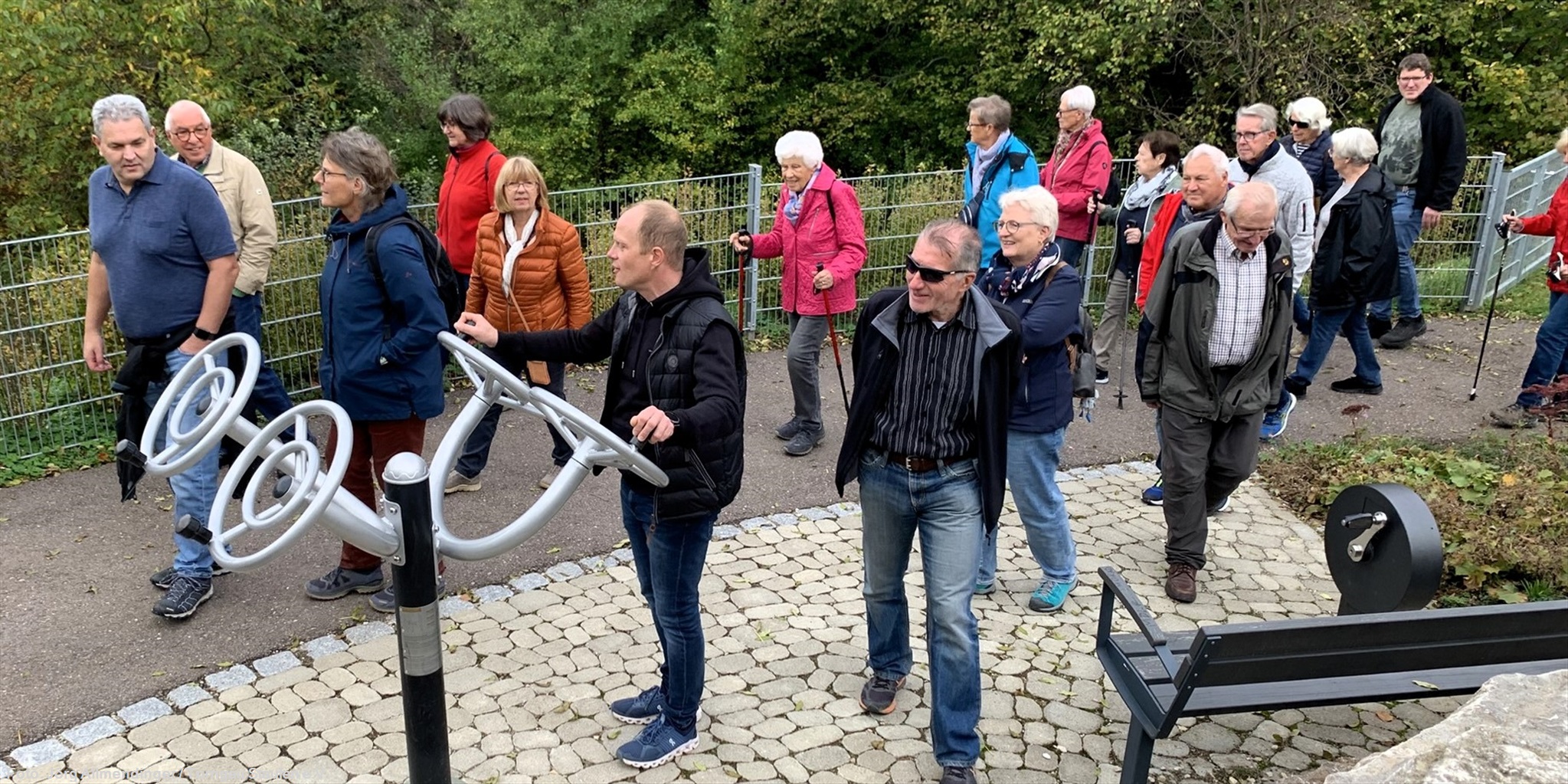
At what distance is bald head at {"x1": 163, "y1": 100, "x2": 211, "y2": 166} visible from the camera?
596cm

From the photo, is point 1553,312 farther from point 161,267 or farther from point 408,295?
point 161,267

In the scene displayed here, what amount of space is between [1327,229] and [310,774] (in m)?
6.52

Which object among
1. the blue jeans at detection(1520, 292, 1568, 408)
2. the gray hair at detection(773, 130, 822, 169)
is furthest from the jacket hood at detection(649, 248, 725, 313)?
the blue jeans at detection(1520, 292, 1568, 408)

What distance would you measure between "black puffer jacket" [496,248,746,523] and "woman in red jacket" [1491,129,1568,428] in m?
5.82

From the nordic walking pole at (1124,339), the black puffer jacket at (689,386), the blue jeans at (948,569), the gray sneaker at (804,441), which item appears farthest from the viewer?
the nordic walking pole at (1124,339)

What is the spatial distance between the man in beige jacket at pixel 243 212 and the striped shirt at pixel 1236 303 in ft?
14.2

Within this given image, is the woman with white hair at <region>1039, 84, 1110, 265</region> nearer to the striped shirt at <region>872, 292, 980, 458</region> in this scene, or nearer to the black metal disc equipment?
the black metal disc equipment

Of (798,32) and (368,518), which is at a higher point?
(798,32)

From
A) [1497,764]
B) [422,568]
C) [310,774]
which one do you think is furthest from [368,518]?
[1497,764]

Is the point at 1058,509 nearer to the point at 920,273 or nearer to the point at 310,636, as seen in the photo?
the point at 920,273

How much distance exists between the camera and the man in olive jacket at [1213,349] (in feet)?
16.9

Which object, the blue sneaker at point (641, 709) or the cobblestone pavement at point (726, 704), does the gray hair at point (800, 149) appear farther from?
the blue sneaker at point (641, 709)

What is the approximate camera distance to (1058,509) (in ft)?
16.8

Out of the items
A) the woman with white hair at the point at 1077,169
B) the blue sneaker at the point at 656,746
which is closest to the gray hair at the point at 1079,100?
the woman with white hair at the point at 1077,169
